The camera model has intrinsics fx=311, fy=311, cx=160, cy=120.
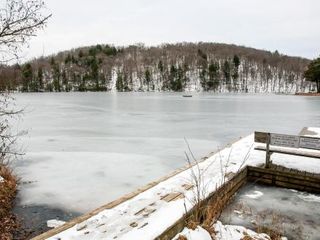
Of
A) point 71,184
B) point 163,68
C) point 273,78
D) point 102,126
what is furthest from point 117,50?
point 71,184

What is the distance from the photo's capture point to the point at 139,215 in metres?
3.83

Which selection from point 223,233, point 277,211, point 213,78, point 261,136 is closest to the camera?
point 223,233

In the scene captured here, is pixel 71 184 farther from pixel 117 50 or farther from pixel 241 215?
pixel 117 50

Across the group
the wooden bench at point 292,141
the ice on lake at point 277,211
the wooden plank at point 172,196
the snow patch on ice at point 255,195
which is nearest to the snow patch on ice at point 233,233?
the ice on lake at point 277,211

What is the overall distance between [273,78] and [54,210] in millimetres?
110892

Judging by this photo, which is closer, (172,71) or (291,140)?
(291,140)

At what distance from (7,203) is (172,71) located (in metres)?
87.3

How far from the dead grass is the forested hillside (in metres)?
71.3

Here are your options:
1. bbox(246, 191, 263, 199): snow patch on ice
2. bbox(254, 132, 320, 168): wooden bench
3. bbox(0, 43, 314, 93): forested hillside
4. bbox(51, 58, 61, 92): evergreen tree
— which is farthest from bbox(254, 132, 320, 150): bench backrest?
bbox(51, 58, 61, 92): evergreen tree

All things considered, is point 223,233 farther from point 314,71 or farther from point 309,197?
point 314,71

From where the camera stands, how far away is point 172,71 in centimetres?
9125

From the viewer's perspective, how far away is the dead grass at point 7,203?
4687 millimetres

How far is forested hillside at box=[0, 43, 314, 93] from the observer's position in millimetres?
91750

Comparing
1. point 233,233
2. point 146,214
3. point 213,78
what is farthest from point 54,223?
point 213,78
